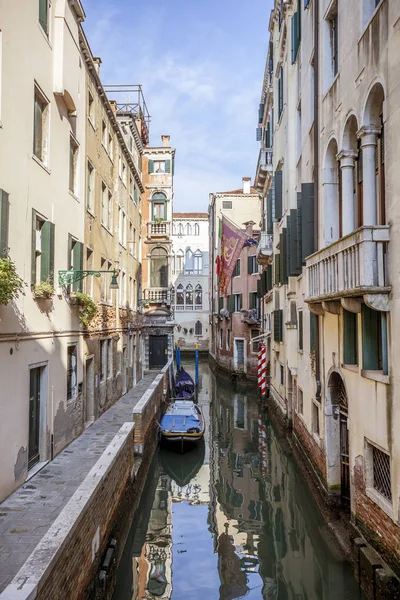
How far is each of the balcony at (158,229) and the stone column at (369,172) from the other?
18.6m

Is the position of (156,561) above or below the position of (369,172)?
below

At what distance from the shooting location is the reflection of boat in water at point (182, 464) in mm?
10883

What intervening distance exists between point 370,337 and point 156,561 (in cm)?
420

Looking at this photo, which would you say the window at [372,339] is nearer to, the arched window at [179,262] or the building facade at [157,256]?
the building facade at [157,256]

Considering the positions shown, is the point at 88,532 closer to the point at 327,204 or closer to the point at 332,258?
the point at 332,258

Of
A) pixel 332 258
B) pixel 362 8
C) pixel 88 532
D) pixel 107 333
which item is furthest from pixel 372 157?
pixel 107 333

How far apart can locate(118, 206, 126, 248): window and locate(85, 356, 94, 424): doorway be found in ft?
17.2

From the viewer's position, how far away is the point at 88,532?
16.5ft

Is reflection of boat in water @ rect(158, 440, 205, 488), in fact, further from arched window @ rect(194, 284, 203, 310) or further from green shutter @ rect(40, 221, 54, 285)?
arched window @ rect(194, 284, 203, 310)

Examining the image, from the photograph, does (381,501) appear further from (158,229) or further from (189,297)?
(189,297)

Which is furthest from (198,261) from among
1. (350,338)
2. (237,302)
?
(350,338)

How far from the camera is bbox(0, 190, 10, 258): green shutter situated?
19.5 ft

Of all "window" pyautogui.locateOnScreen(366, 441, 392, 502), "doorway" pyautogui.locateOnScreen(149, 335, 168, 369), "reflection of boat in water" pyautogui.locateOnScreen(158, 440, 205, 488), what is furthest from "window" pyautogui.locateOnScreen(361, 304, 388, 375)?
"doorway" pyautogui.locateOnScreen(149, 335, 168, 369)

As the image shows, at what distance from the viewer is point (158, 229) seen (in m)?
24.3
